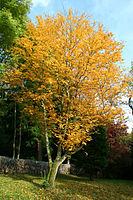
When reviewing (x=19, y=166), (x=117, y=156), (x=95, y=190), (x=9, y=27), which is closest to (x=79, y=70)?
(x=9, y=27)

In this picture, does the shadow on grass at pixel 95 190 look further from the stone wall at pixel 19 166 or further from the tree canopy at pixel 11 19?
the tree canopy at pixel 11 19

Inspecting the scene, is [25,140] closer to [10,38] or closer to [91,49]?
[10,38]

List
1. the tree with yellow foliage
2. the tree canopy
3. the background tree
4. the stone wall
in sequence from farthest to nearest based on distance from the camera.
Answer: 1. the background tree
2. the stone wall
3. the tree canopy
4. the tree with yellow foliage

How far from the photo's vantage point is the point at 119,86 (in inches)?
335

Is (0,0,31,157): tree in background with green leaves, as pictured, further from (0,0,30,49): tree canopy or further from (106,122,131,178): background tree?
(106,122,131,178): background tree

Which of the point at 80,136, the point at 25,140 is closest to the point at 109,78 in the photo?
the point at 80,136

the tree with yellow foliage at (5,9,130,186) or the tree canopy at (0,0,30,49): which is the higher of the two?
the tree canopy at (0,0,30,49)

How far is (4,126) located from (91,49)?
45.8 feet

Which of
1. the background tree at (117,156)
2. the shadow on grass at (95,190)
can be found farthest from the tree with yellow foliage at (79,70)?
the background tree at (117,156)

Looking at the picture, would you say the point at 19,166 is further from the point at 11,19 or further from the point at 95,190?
the point at 11,19

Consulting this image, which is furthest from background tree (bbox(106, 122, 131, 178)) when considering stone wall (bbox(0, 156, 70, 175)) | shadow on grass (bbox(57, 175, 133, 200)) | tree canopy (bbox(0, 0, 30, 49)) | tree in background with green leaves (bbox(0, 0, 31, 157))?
tree canopy (bbox(0, 0, 30, 49))

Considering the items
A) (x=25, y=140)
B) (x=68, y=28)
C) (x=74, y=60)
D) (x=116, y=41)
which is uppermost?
(x=68, y=28)

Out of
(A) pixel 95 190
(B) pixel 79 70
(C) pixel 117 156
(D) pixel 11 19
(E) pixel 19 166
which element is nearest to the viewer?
(B) pixel 79 70

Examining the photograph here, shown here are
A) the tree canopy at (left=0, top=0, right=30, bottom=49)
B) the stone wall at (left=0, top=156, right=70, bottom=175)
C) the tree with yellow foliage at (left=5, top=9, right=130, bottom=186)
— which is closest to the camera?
the tree with yellow foliage at (left=5, top=9, right=130, bottom=186)
